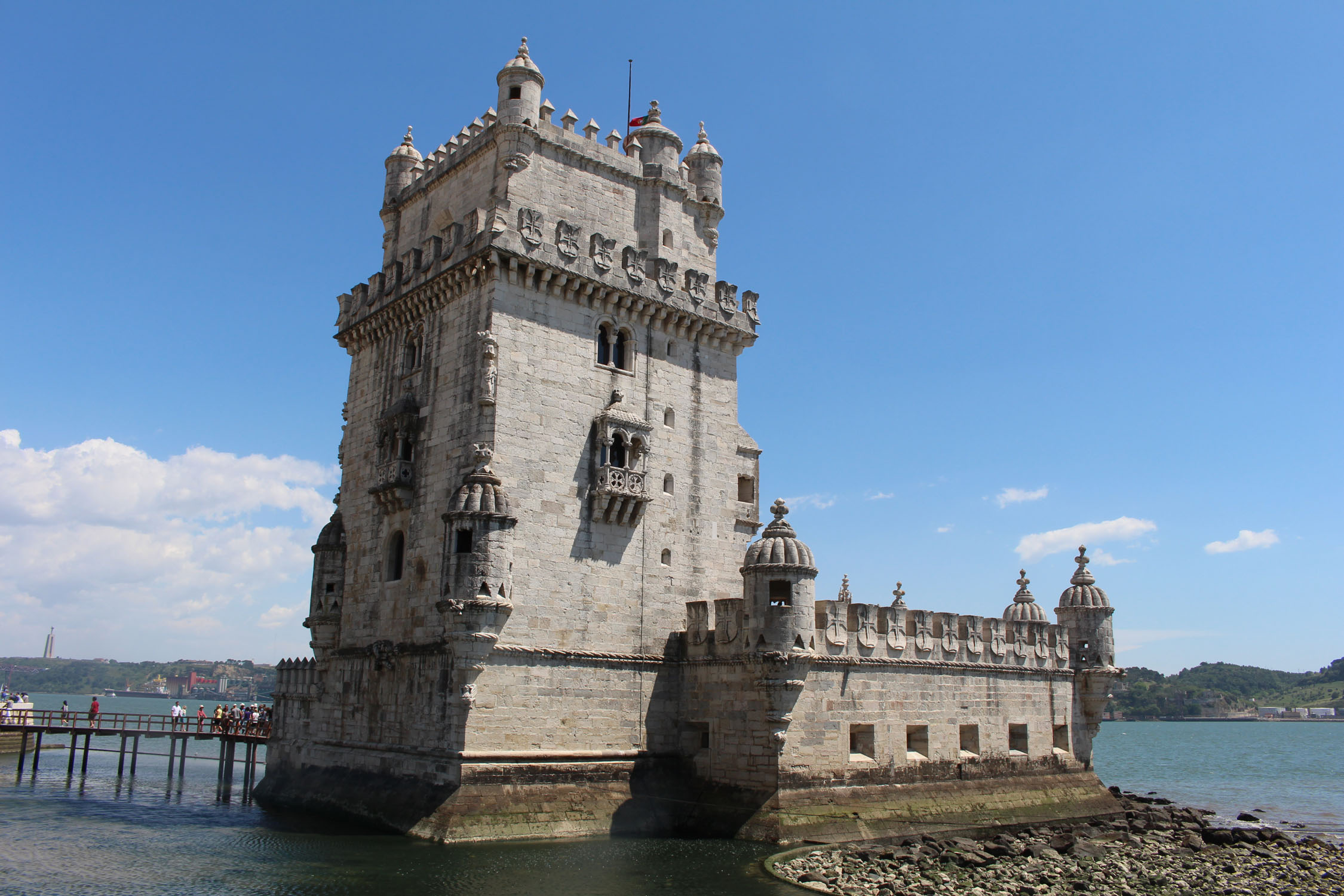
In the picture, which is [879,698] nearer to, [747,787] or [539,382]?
A: [747,787]

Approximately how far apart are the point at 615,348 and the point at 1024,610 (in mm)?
17667

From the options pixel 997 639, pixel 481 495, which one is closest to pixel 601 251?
pixel 481 495

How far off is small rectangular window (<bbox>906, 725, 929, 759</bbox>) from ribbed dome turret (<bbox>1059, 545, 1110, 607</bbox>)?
9997mm

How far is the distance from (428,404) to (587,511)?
575 centimetres

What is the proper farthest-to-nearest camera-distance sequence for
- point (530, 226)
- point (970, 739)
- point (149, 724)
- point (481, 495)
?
point (149, 724), point (970, 739), point (530, 226), point (481, 495)

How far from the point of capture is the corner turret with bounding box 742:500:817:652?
86.4ft

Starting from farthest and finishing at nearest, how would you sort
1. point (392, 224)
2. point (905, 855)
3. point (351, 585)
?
1. point (392, 224)
2. point (351, 585)
3. point (905, 855)

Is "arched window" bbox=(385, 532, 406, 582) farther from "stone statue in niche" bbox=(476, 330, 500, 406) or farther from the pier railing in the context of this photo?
the pier railing

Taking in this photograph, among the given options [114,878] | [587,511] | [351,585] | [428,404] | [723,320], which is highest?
[723,320]

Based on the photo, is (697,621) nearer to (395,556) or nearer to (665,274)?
(395,556)

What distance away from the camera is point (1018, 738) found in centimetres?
3341

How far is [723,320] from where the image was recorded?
3269 centimetres

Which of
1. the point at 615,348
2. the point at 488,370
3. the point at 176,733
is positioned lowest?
the point at 176,733

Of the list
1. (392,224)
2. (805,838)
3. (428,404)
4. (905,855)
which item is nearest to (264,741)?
(428,404)
